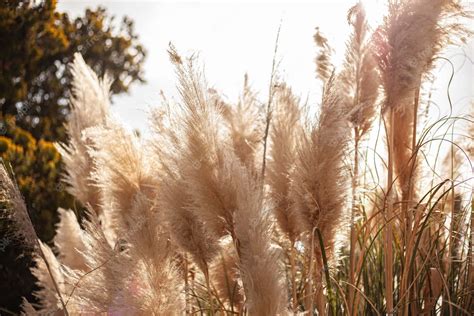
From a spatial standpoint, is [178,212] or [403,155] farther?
[403,155]

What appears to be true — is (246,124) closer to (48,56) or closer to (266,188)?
(266,188)

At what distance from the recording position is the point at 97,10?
1222 cm

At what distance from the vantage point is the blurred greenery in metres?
7.41

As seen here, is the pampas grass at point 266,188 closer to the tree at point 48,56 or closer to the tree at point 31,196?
the tree at point 31,196

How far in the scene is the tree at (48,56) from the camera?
1037 centimetres

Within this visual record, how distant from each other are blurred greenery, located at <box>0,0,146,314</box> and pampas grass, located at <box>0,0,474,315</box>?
4.46 metres

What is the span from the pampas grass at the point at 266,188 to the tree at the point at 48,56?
7185 millimetres

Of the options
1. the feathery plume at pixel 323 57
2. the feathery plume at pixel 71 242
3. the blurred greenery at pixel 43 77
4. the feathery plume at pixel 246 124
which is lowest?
the feathery plume at pixel 71 242

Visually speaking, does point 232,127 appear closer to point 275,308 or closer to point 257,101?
point 257,101

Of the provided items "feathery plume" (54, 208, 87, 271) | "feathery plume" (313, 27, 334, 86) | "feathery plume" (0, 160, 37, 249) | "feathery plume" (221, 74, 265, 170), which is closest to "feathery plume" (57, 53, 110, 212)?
"feathery plume" (54, 208, 87, 271)

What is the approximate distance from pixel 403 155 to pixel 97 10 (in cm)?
1030

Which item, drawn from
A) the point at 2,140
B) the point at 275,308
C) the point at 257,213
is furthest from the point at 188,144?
the point at 2,140

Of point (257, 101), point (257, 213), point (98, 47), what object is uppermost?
point (98, 47)

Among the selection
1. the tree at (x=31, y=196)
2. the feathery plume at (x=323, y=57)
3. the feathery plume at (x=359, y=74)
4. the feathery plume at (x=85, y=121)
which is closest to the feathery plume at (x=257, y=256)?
the feathery plume at (x=359, y=74)
